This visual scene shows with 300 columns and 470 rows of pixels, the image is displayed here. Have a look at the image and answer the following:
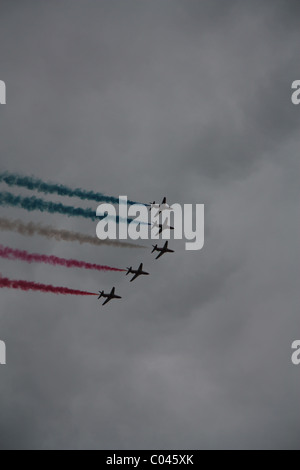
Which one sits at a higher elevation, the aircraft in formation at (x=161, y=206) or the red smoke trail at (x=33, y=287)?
the aircraft in formation at (x=161, y=206)

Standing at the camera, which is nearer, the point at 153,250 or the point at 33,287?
the point at 33,287

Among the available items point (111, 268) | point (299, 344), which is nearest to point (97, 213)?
point (111, 268)

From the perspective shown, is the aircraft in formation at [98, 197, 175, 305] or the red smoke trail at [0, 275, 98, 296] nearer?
the red smoke trail at [0, 275, 98, 296]

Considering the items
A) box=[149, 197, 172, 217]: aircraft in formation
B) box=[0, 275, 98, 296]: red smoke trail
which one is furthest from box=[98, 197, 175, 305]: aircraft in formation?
box=[0, 275, 98, 296]: red smoke trail

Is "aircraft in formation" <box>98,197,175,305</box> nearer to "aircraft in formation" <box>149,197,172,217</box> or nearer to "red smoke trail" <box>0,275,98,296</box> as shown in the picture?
"aircraft in formation" <box>149,197,172,217</box>

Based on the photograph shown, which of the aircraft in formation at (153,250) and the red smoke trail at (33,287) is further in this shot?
the aircraft in formation at (153,250)

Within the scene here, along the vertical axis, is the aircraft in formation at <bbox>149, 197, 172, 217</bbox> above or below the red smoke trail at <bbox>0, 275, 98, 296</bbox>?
above

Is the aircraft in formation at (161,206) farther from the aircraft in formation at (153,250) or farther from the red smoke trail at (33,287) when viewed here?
the red smoke trail at (33,287)

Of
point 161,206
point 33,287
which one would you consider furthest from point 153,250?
point 33,287

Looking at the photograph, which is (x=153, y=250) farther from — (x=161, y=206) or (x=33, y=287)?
(x=33, y=287)

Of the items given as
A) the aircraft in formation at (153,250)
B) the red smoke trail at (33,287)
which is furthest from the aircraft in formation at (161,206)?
the red smoke trail at (33,287)

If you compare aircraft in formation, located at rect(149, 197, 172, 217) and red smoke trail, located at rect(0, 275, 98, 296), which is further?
aircraft in formation, located at rect(149, 197, 172, 217)
